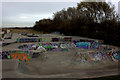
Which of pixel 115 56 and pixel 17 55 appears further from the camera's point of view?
pixel 115 56

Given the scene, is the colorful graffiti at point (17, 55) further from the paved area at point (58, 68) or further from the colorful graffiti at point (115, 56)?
the colorful graffiti at point (115, 56)

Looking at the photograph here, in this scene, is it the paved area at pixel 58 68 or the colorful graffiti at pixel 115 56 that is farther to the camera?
the colorful graffiti at pixel 115 56

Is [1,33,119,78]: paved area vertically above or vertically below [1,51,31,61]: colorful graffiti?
below

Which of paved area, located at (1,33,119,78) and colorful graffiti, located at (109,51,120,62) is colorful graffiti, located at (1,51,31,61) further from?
colorful graffiti, located at (109,51,120,62)

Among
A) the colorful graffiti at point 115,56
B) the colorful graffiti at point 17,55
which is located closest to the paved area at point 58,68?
the colorful graffiti at point 115,56

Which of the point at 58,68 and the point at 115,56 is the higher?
the point at 115,56

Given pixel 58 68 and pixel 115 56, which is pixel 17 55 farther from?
pixel 115 56

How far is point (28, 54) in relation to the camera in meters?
14.5

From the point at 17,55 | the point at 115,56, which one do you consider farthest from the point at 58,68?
the point at 115,56

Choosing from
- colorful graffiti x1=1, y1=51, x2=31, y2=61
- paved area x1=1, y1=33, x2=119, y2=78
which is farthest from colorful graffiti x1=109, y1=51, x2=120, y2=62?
colorful graffiti x1=1, y1=51, x2=31, y2=61

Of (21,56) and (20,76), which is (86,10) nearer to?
(21,56)

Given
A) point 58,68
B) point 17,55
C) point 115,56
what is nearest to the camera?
point 58,68

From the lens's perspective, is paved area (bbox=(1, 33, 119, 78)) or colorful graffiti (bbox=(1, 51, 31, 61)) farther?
colorful graffiti (bbox=(1, 51, 31, 61))

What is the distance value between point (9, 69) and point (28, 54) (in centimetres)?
500
